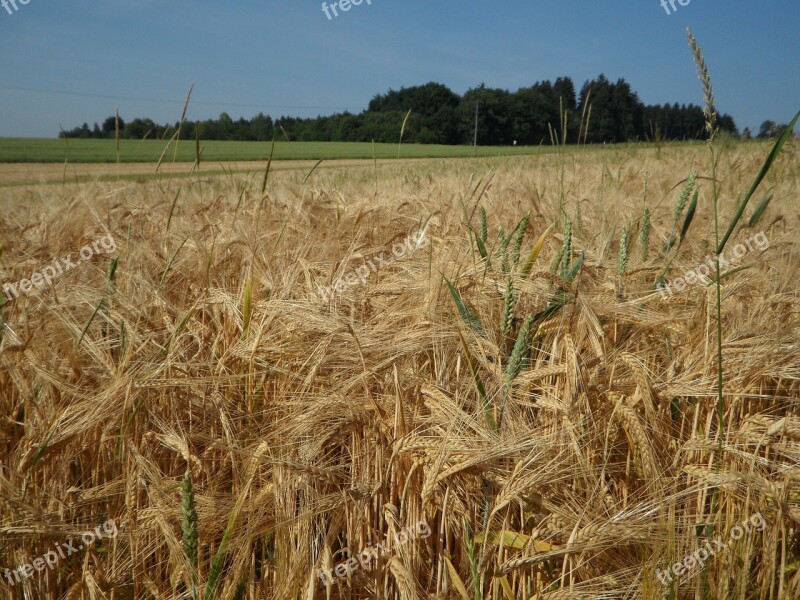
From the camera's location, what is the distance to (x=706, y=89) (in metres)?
0.87

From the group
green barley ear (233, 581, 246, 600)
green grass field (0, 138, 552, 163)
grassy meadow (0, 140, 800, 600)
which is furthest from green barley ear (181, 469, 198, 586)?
green grass field (0, 138, 552, 163)

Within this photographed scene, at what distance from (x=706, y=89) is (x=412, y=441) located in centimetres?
78

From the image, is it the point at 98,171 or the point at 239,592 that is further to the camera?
the point at 98,171

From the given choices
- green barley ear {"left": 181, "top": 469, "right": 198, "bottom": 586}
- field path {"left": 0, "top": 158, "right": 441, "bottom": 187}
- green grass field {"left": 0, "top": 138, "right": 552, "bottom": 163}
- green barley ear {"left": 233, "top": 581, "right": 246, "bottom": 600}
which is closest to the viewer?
green barley ear {"left": 181, "top": 469, "right": 198, "bottom": 586}

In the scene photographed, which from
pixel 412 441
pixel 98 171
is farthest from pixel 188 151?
pixel 412 441

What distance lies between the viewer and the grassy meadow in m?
0.83

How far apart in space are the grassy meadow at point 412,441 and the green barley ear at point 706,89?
325 mm

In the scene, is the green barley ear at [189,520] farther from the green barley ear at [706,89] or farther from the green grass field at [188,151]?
the green grass field at [188,151]

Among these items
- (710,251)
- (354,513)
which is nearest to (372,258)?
(354,513)

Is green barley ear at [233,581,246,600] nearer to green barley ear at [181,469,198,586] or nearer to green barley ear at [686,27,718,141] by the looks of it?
green barley ear at [181,469,198,586]

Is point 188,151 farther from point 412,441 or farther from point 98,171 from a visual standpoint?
point 412,441

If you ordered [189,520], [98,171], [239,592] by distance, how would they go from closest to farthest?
1. [189,520]
2. [239,592]
3. [98,171]

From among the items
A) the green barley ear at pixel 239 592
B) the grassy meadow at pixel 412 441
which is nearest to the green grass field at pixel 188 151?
the grassy meadow at pixel 412 441

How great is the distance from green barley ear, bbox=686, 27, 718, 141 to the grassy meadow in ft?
1.07
